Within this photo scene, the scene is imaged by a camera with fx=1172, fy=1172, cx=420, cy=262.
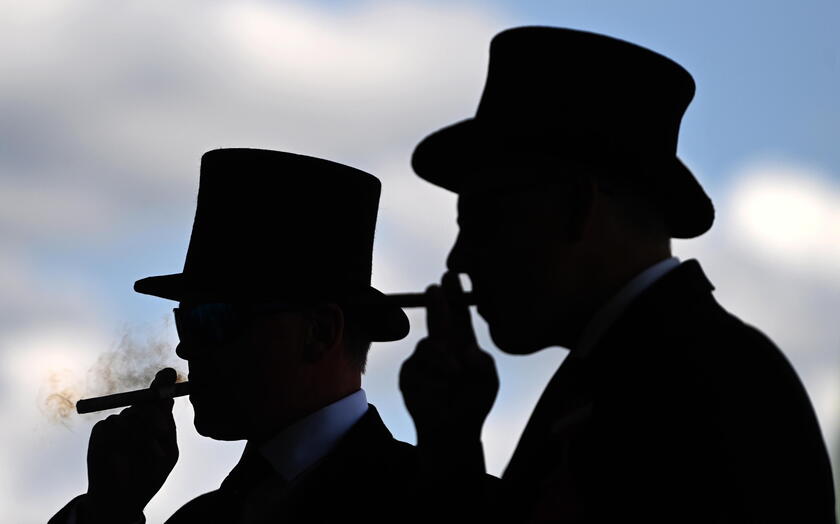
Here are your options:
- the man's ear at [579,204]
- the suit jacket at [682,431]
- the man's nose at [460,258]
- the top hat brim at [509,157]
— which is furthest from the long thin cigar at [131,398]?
the suit jacket at [682,431]

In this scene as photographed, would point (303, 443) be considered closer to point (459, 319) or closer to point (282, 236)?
point (282, 236)

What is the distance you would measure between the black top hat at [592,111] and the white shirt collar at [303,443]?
63.7 inches

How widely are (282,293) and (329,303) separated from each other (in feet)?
0.72

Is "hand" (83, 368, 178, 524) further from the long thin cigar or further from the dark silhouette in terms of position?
the dark silhouette

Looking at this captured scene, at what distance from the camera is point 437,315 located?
3.79m

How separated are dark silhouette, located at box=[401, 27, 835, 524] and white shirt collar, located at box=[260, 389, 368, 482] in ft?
4.80

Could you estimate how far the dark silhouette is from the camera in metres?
3.34

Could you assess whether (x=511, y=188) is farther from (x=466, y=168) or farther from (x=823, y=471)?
(x=823, y=471)

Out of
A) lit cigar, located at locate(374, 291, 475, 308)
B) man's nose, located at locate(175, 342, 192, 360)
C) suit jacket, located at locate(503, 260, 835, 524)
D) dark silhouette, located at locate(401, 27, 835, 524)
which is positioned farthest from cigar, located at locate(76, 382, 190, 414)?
suit jacket, located at locate(503, 260, 835, 524)

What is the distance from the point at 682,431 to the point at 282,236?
2.60m

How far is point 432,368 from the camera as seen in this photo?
3.69 metres

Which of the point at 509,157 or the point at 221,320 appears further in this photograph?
the point at 221,320

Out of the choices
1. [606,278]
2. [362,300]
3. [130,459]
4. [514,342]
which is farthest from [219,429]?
[606,278]

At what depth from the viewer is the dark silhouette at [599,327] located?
334 cm
